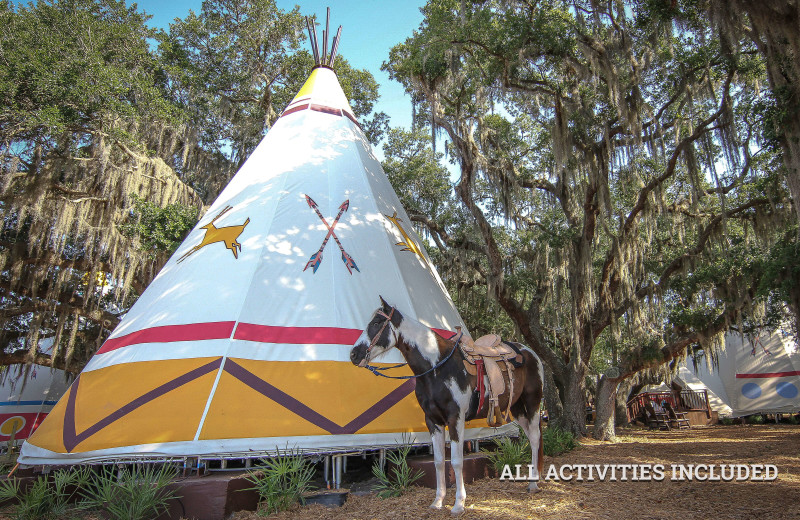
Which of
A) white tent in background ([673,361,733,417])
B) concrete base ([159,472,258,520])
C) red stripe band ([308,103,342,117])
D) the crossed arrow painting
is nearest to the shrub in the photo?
concrete base ([159,472,258,520])

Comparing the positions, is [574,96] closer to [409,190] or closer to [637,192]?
[637,192]

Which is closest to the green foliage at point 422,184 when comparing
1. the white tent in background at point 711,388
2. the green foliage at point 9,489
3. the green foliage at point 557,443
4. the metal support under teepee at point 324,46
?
the metal support under teepee at point 324,46

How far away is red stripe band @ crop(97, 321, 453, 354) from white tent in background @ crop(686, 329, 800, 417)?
17294 millimetres

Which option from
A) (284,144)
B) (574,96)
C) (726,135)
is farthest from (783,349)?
(284,144)

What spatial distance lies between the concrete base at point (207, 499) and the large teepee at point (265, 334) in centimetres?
45

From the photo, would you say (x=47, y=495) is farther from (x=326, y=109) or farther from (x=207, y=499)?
(x=326, y=109)

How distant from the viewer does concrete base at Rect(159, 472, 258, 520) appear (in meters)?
4.23

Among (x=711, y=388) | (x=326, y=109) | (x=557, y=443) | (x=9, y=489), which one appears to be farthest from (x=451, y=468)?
(x=711, y=388)

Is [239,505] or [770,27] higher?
[770,27]

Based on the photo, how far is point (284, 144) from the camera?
9.09 m

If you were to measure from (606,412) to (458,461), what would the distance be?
9265mm

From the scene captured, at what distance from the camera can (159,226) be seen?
34.9 ft

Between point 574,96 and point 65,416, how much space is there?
10.9 m

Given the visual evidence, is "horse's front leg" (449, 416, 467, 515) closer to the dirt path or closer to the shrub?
the dirt path
